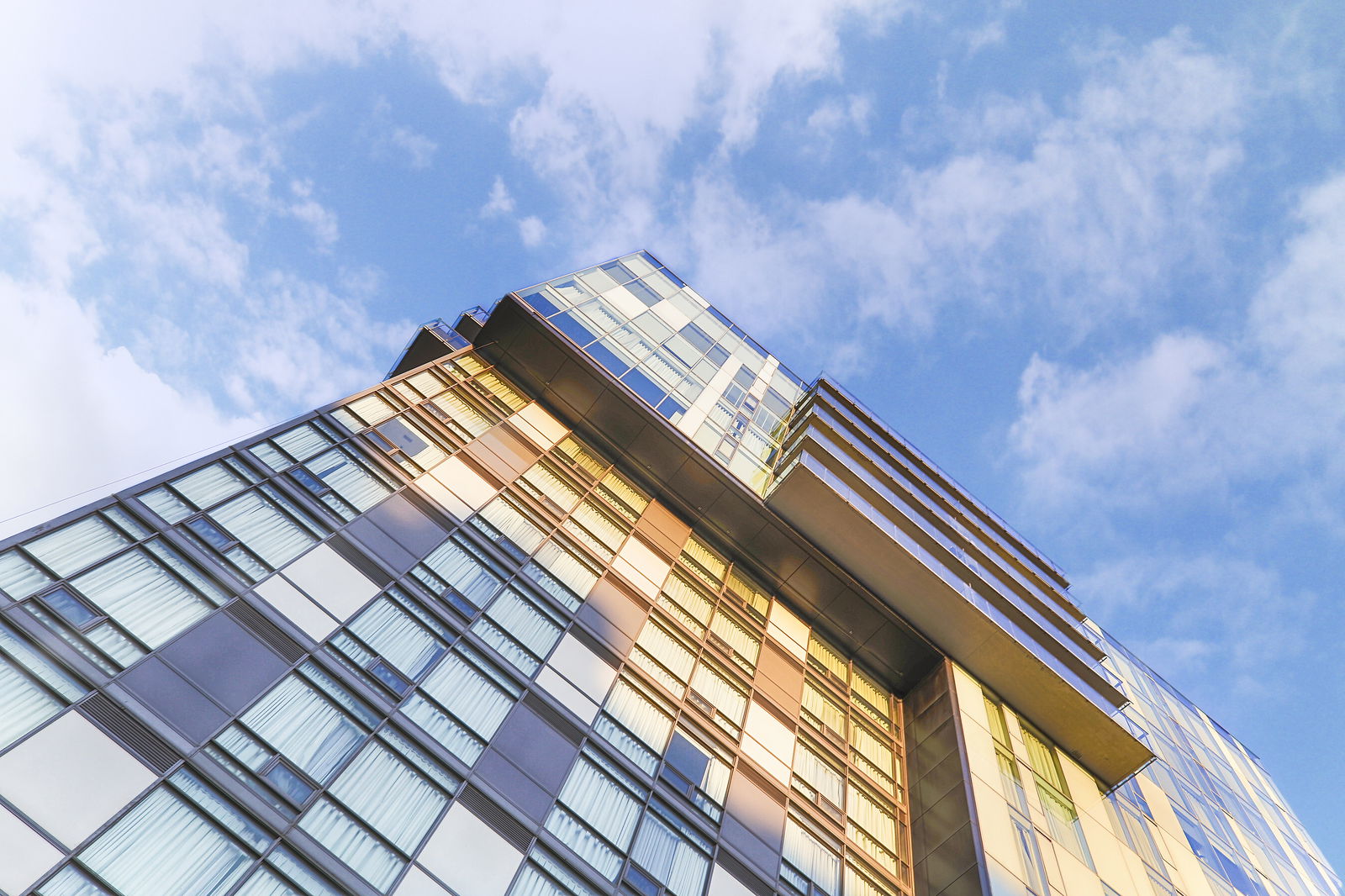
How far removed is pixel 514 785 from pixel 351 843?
9.32 ft

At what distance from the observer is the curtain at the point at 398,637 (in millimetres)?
12969

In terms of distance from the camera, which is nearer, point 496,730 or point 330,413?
point 496,730

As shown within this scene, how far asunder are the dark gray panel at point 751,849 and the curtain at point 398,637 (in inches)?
244

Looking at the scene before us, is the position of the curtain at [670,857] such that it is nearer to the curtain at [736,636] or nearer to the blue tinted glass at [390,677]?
the blue tinted glass at [390,677]

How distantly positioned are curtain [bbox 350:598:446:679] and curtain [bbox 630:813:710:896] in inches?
179

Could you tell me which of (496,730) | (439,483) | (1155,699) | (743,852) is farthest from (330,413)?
(1155,699)

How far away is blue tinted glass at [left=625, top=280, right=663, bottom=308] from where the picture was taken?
31141 mm

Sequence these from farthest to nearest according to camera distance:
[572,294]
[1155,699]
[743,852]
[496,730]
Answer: [1155,699] → [572,294] → [743,852] → [496,730]

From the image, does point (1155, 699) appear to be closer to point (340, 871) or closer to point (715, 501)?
point (715, 501)

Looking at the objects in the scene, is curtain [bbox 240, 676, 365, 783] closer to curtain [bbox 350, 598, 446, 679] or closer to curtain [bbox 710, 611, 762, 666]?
curtain [bbox 350, 598, 446, 679]

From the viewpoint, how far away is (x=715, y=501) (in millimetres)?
24656

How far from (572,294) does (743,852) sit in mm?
17898

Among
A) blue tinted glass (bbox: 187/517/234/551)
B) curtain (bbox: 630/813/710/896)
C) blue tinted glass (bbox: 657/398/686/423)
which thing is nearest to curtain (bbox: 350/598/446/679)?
blue tinted glass (bbox: 187/517/234/551)

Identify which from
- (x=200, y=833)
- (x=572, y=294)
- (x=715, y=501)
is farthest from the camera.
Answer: (x=572, y=294)
